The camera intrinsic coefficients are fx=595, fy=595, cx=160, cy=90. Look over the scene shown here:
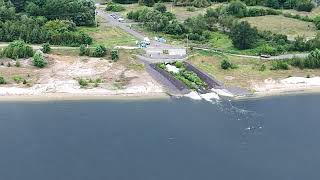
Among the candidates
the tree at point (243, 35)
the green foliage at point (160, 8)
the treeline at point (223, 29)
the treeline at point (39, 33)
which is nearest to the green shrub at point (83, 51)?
the treeline at point (39, 33)

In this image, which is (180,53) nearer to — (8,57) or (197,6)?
(8,57)

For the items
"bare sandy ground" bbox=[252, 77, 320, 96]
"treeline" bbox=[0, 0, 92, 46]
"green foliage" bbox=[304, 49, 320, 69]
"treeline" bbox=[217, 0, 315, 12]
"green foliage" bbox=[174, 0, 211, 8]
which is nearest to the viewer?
"bare sandy ground" bbox=[252, 77, 320, 96]

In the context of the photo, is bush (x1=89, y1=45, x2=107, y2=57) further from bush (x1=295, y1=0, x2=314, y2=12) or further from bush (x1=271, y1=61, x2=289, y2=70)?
bush (x1=295, y1=0, x2=314, y2=12)

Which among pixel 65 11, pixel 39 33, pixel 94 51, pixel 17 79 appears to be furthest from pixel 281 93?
pixel 65 11

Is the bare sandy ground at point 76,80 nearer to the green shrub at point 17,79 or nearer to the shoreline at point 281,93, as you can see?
the green shrub at point 17,79

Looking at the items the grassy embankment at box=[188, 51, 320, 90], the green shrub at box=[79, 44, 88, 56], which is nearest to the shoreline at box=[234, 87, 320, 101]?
the grassy embankment at box=[188, 51, 320, 90]

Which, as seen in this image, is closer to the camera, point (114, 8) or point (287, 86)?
point (287, 86)

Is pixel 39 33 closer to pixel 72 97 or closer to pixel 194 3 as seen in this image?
pixel 72 97
